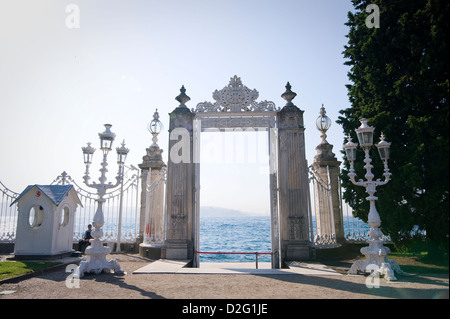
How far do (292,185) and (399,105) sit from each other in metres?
3.87

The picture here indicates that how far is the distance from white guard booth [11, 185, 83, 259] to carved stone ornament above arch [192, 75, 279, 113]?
5.87m

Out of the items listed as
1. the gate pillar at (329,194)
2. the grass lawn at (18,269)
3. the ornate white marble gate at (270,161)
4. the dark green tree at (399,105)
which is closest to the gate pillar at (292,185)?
the ornate white marble gate at (270,161)

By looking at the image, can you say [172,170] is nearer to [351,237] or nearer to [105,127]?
[105,127]

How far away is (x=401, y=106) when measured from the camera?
814 cm

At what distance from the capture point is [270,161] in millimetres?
9617

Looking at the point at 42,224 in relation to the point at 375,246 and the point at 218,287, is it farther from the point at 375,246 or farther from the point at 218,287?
the point at 375,246

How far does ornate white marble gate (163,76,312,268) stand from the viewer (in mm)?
9180

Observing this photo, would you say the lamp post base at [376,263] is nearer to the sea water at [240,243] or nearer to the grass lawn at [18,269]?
the sea water at [240,243]

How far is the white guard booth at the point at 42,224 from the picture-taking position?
9.58 metres

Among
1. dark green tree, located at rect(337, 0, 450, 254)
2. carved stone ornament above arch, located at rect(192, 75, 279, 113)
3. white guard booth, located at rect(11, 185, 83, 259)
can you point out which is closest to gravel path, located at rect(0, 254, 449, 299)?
dark green tree, located at rect(337, 0, 450, 254)

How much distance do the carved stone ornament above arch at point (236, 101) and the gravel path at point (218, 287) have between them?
17.9ft

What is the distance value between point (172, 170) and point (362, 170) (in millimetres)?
6017

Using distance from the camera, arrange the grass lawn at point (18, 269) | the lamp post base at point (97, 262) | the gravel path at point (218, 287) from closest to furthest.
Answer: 1. the gravel path at point (218, 287)
2. the grass lawn at point (18, 269)
3. the lamp post base at point (97, 262)
